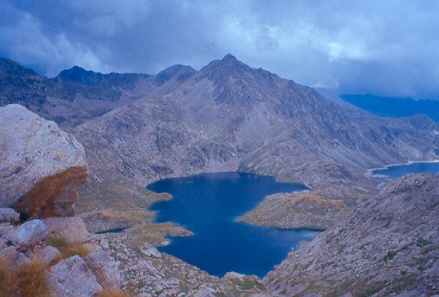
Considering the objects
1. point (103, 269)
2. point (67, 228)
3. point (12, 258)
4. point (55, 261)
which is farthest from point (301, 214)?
point (12, 258)

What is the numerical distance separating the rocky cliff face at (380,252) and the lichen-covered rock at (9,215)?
34.5 meters

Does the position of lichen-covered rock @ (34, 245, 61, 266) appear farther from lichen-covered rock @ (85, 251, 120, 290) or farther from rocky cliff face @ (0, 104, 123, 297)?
lichen-covered rock @ (85, 251, 120, 290)

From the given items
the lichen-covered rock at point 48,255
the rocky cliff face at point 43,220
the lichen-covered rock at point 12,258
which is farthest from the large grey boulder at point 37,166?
the lichen-covered rock at point 12,258

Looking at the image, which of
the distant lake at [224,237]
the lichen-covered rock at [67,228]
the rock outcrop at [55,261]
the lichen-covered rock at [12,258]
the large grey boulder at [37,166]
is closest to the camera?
the lichen-covered rock at [12,258]

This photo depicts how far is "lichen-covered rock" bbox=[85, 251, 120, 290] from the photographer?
14.3 m

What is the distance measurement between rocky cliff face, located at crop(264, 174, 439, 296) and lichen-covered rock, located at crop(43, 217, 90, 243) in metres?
31.5

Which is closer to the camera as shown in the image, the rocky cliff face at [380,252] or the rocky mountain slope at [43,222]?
the rocky mountain slope at [43,222]

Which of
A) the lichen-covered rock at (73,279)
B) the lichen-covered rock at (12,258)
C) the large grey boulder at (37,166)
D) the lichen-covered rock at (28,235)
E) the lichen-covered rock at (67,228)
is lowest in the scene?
the lichen-covered rock at (73,279)

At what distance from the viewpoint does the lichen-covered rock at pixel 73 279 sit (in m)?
12.9

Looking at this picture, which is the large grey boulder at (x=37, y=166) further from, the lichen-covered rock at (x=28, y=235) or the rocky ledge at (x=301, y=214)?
the rocky ledge at (x=301, y=214)

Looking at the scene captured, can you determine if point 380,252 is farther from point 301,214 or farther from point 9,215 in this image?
point 301,214

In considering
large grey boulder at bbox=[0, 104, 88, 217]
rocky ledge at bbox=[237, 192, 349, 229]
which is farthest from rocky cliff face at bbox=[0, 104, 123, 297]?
rocky ledge at bbox=[237, 192, 349, 229]

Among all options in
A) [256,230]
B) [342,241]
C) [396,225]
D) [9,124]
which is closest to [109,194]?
[256,230]

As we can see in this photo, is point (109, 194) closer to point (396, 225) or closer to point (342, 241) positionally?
point (342, 241)
